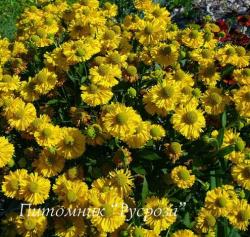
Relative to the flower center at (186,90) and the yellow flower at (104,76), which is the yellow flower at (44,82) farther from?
the flower center at (186,90)

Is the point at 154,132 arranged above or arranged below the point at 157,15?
below

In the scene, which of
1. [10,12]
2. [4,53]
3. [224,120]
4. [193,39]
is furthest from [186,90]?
[10,12]

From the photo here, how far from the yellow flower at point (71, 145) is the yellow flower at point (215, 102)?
569 millimetres

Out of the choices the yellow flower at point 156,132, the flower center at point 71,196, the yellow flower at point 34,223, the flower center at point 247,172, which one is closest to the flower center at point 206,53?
the yellow flower at point 156,132

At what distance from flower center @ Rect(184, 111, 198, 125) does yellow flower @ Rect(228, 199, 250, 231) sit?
0.36m

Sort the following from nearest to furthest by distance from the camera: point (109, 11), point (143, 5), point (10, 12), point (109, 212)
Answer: point (109, 212)
point (143, 5)
point (109, 11)
point (10, 12)

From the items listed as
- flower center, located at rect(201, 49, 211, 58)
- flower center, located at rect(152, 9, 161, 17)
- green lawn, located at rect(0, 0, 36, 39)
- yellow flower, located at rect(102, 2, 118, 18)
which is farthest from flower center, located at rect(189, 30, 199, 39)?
green lawn, located at rect(0, 0, 36, 39)

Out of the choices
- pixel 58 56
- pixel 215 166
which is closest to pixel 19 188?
pixel 58 56

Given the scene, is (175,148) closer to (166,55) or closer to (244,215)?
(244,215)

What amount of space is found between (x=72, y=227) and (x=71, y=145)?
32 cm

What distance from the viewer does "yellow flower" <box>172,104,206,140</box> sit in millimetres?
1946

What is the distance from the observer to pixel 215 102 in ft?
6.90

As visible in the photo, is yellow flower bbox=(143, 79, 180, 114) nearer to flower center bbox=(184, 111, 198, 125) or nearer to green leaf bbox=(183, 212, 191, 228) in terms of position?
flower center bbox=(184, 111, 198, 125)

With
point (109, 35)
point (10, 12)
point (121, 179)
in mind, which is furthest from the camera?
point (10, 12)
